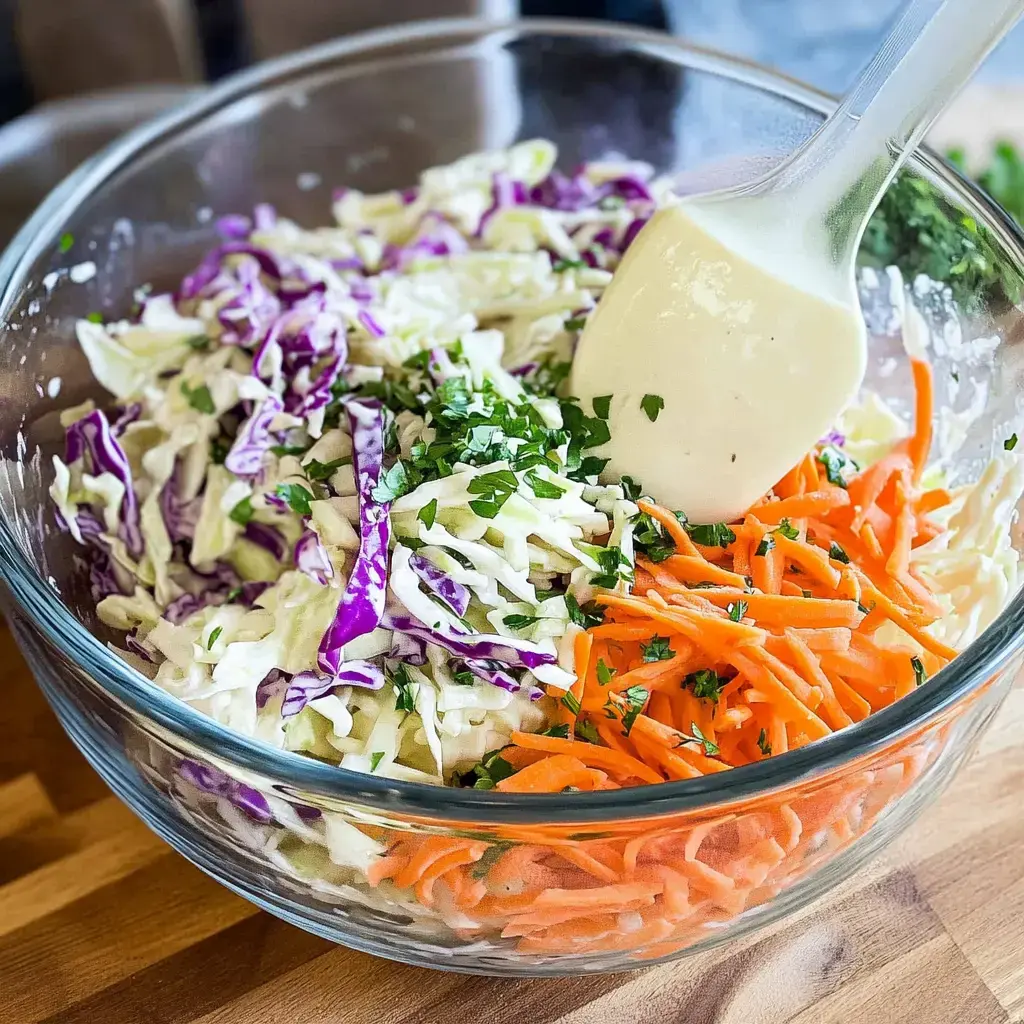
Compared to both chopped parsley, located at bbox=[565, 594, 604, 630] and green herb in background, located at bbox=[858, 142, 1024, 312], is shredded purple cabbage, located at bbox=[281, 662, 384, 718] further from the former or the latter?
green herb in background, located at bbox=[858, 142, 1024, 312]

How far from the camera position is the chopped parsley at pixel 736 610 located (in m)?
0.97

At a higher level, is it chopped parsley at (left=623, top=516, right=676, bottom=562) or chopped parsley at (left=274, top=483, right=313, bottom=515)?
chopped parsley at (left=623, top=516, right=676, bottom=562)

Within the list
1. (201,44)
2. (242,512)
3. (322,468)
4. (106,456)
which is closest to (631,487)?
(322,468)

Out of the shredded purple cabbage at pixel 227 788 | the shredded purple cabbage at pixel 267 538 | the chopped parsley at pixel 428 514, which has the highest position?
the chopped parsley at pixel 428 514

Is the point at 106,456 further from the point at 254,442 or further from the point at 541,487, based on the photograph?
the point at 541,487

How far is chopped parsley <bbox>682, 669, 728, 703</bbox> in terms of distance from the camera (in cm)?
95

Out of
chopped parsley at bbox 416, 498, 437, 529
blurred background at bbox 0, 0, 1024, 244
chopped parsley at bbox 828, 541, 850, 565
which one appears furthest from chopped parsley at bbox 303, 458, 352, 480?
blurred background at bbox 0, 0, 1024, 244

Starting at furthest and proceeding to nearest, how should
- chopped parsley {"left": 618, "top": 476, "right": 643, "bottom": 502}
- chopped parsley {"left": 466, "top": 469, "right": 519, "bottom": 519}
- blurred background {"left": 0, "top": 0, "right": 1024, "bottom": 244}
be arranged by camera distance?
blurred background {"left": 0, "top": 0, "right": 1024, "bottom": 244}, chopped parsley {"left": 618, "top": 476, "right": 643, "bottom": 502}, chopped parsley {"left": 466, "top": 469, "right": 519, "bottom": 519}

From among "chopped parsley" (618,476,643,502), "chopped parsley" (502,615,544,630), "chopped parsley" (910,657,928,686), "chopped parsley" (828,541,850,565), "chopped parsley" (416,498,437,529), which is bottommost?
"chopped parsley" (502,615,544,630)

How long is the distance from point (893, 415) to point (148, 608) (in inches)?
33.9

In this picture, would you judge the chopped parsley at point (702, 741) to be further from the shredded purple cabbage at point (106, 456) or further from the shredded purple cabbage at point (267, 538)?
the shredded purple cabbage at point (106, 456)

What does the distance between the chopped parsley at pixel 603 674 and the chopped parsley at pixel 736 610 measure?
11cm

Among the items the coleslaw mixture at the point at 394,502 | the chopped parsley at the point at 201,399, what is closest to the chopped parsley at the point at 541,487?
the coleslaw mixture at the point at 394,502

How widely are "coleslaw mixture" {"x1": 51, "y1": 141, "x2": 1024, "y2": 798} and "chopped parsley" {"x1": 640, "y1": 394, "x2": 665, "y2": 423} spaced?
5 centimetres
